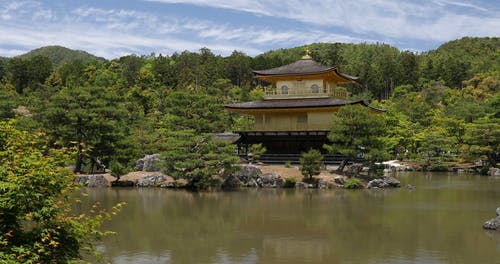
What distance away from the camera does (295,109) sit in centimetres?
3400

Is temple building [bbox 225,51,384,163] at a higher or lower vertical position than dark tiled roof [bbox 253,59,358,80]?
lower

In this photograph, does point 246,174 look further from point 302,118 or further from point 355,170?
point 302,118

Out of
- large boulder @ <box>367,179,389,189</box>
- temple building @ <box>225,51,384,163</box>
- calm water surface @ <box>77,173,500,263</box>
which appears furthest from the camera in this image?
temple building @ <box>225,51,384,163</box>

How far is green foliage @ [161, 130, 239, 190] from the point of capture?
26172 mm

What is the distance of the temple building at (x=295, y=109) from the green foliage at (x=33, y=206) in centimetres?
2669

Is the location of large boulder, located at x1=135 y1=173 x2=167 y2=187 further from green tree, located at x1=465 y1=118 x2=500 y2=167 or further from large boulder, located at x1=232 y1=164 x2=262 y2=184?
green tree, located at x1=465 y1=118 x2=500 y2=167

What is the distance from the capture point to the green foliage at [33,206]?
5797 mm

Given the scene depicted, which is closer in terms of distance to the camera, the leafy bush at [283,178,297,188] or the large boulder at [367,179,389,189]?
the large boulder at [367,179,389,189]

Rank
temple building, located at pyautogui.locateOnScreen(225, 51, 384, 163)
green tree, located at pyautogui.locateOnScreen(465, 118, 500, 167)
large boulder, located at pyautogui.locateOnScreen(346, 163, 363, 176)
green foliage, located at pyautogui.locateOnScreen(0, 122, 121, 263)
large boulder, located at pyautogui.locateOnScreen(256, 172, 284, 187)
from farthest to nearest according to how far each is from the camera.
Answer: green tree, located at pyautogui.locateOnScreen(465, 118, 500, 167)
temple building, located at pyautogui.locateOnScreen(225, 51, 384, 163)
large boulder, located at pyautogui.locateOnScreen(346, 163, 363, 176)
large boulder, located at pyautogui.locateOnScreen(256, 172, 284, 187)
green foliage, located at pyautogui.locateOnScreen(0, 122, 121, 263)

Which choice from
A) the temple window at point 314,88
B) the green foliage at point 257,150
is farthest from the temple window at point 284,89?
the green foliage at point 257,150

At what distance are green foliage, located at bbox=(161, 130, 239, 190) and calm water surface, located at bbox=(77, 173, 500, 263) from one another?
1.56 metres

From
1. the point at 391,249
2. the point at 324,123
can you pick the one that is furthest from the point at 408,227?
the point at 324,123

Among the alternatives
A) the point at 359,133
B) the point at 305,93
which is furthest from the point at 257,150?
the point at 359,133

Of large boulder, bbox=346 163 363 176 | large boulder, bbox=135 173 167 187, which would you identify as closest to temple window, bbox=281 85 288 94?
large boulder, bbox=346 163 363 176
